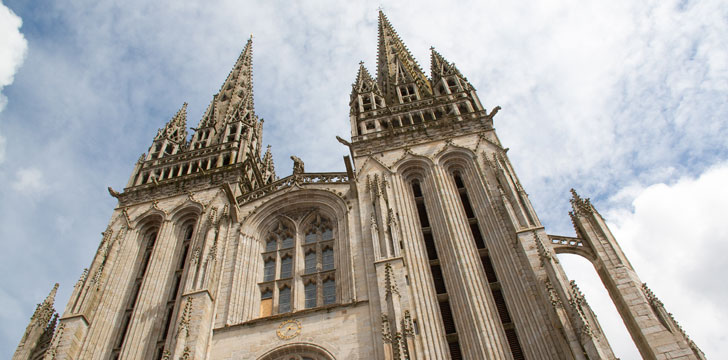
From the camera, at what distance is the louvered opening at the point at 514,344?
15.5m

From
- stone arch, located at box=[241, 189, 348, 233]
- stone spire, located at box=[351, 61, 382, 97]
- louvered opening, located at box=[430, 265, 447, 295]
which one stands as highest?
stone spire, located at box=[351, 61, 382, 97]

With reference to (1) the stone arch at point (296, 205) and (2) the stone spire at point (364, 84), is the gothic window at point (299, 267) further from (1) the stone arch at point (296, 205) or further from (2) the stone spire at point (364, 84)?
(2) the stone spire at point (364, 84)

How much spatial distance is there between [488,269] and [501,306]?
5.18 ft

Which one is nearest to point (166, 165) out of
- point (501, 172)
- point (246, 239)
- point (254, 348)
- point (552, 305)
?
point (246, 239)

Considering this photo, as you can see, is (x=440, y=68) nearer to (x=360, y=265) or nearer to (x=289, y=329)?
(x=360, y=265)

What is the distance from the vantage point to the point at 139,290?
20750mm

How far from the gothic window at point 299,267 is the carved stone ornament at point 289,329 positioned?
3.64 ft

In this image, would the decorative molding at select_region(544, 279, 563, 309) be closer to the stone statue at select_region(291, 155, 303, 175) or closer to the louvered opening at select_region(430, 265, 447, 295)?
the louvered opening at select_region(430, 265, 447, 295)

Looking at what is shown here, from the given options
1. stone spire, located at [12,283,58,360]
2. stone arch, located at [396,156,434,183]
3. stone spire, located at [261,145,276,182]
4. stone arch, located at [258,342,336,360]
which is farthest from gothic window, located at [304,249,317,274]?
stone spire, located at [261,145,276,182]

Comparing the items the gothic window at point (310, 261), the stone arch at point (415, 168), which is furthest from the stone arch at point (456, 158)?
the gothic window at point (310, 261)

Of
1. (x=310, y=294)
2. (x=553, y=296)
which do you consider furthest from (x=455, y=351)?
(x=310, y=294)

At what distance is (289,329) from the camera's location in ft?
56.4

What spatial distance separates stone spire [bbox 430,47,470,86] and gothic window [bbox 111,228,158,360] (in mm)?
16579

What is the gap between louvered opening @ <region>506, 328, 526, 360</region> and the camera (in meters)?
15.5
